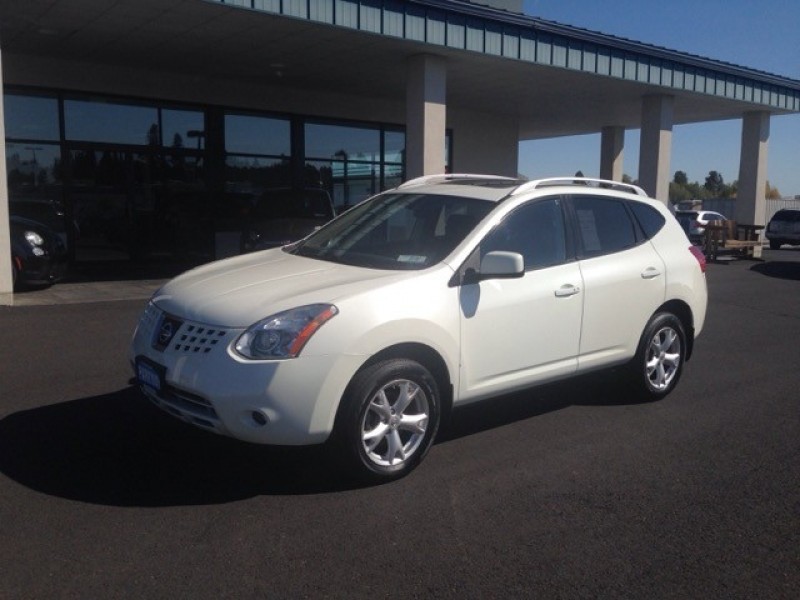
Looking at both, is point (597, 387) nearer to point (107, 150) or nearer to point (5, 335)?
point (5, 335)

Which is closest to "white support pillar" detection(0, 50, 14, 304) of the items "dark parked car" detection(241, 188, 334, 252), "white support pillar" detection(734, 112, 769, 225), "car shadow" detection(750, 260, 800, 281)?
"dark parked car" detection(241, 188, 334, 252)

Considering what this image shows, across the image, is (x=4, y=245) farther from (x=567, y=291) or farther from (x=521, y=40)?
(x=521, y=40)

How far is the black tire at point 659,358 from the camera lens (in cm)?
634

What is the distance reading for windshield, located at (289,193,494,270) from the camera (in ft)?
17.1

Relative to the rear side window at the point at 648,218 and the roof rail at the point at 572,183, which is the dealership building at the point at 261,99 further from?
the rear side window at the point at 648,218

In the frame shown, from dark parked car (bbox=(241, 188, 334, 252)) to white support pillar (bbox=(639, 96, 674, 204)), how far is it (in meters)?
8.45

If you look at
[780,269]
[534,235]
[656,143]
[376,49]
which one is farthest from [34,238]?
[780,269]

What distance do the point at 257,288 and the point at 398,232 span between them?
1.43 meters

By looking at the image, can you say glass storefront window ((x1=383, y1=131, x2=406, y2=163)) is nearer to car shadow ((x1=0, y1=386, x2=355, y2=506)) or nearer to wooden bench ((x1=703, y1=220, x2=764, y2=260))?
wooden bench ((x1=703, y1=220, x2=764, y2=260))

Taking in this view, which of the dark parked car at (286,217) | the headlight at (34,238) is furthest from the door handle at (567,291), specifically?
the headlight at (34,238)

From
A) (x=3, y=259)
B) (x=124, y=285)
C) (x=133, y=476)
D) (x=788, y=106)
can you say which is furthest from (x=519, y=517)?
(x=788, y=106)

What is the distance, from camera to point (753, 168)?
2162 centimetres

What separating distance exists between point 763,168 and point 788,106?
1862 mm

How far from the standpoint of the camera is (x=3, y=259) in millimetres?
10547
